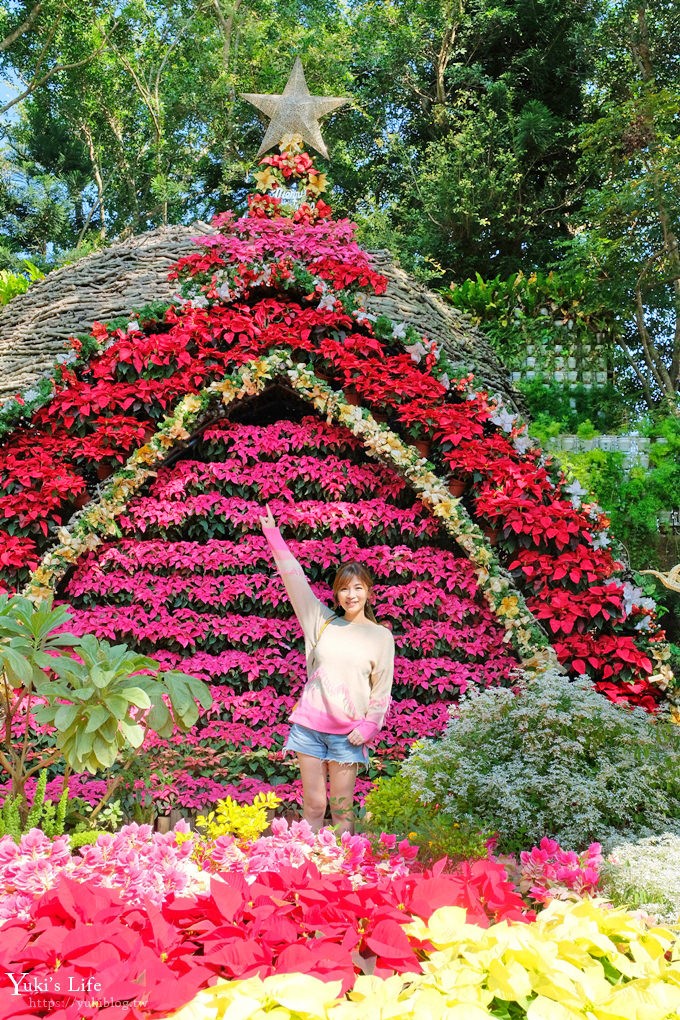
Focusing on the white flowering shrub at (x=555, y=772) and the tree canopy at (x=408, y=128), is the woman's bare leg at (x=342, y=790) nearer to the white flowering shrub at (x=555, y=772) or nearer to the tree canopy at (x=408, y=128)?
the white flowering shrub at (x=555, y=772)

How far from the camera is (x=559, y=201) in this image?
1661 centimetres

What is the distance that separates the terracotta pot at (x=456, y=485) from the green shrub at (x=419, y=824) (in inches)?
68.1

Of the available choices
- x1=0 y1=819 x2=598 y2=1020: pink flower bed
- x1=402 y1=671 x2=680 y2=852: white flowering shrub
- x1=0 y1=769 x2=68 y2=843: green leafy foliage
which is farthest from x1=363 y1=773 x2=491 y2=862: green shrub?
x1=0 y1=769 x2=68 y2=843: green leafy foliage

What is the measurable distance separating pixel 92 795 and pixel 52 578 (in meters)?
1.24

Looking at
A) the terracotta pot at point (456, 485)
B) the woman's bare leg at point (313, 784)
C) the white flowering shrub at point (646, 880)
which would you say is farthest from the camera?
the terracotta pot at point (456, 485)

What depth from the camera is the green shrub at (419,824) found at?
10.2ft

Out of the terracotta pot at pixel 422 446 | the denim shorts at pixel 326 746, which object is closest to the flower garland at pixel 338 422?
the terracotta pot at pixel 422 446

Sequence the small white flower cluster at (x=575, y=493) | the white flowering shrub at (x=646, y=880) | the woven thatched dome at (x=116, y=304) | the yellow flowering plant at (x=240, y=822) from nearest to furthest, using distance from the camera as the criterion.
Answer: the white flowering shrub at (x=646, y=880), the yellow flowering plant at (x=240, y=822), the small white flower cluster at (x=575, y=493), the woven thatched dome at (x=116, y=304)

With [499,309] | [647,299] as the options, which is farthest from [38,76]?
[647,299]

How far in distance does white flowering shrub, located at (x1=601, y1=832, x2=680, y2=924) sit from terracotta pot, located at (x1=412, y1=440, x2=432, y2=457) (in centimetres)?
289

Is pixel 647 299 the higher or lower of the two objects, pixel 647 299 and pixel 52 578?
the higher

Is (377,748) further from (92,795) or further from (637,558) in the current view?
(637,558)

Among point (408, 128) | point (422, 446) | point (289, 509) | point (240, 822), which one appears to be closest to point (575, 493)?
point (422, 446)

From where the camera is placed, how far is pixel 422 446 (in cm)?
531
